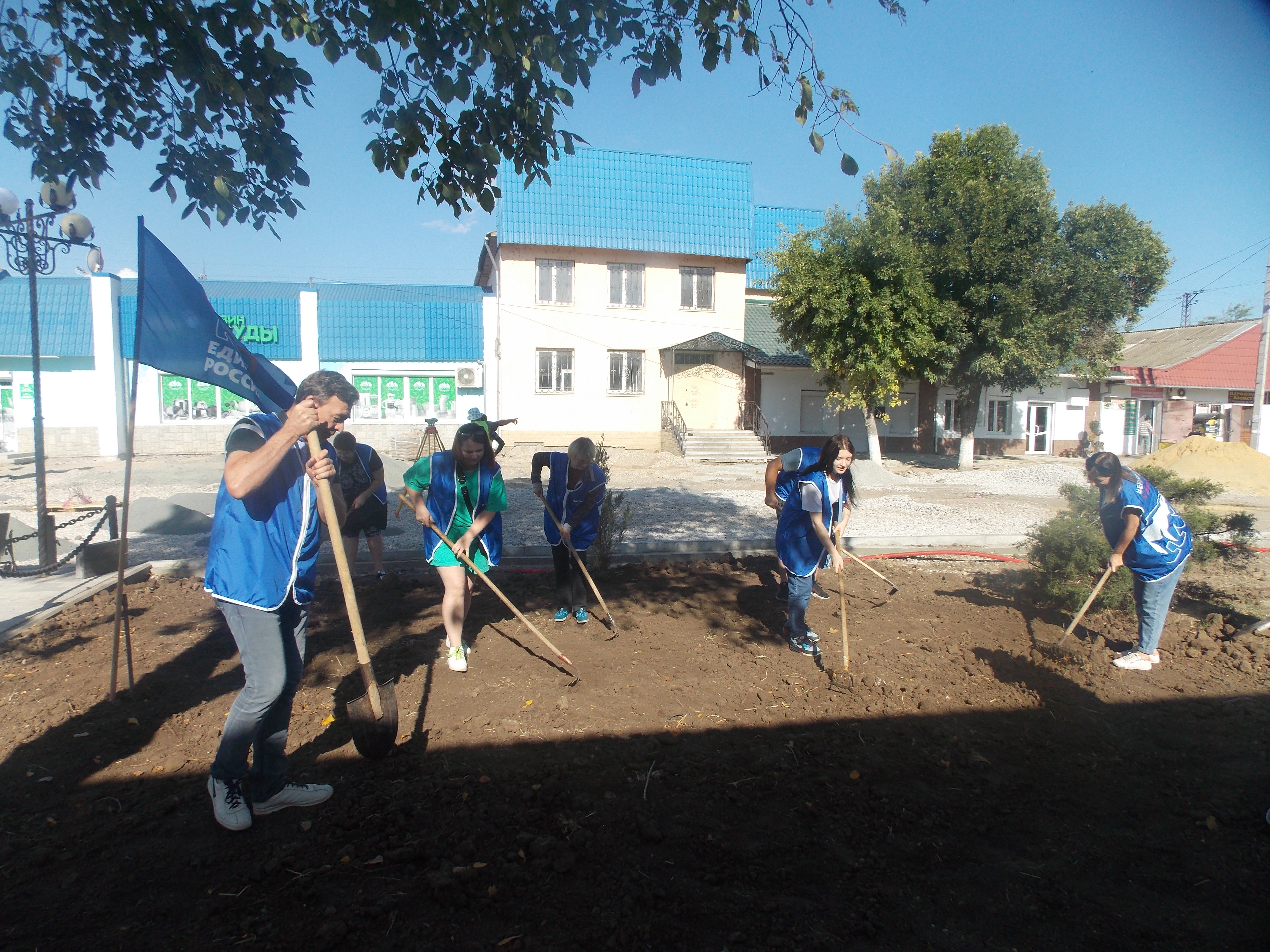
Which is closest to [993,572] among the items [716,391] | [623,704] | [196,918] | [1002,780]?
[1002,780]

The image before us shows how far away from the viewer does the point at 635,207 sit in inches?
922

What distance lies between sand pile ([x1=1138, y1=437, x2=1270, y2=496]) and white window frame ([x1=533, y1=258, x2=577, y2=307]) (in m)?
16.7

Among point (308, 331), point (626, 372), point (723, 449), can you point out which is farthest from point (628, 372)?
point (308, 331)

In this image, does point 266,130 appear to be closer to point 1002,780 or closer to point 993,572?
point 1002,780

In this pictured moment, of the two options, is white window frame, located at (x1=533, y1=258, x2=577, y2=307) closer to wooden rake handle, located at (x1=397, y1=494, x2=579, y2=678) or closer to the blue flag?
wooden rake handle, located at (x1=397, y1=494, x2=579, y2=678)

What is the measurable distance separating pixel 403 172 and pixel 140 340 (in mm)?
1928

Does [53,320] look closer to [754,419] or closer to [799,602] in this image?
[754,419]

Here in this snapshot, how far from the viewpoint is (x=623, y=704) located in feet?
13.4

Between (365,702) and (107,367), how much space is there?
23474 mm

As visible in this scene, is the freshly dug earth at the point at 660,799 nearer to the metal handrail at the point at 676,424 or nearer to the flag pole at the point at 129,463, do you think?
the flag pole at the point at 129,463

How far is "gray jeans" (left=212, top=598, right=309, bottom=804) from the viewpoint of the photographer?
2.73m

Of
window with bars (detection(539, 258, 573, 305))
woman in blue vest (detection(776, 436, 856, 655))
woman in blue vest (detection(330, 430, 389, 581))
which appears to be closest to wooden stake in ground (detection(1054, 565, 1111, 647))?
woman in blue vest (detection(776, 436, 856, 655))

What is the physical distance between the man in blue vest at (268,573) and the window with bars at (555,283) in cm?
2100

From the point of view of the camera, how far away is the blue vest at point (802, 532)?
4.69 metres
